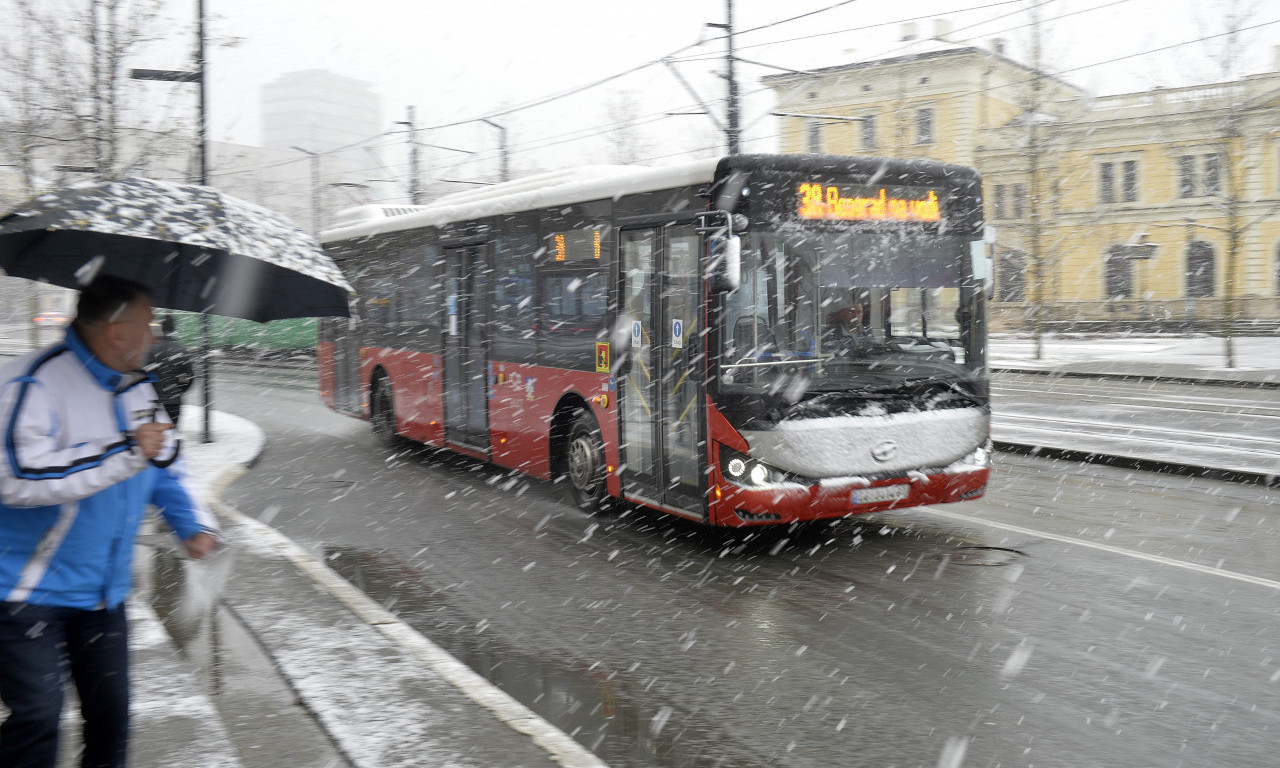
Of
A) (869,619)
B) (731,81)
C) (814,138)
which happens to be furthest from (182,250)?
(814,138)

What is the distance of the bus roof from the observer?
27.2 ft

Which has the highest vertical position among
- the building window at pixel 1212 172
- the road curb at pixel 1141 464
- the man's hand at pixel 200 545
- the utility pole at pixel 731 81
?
the building window at pixel 1212 172

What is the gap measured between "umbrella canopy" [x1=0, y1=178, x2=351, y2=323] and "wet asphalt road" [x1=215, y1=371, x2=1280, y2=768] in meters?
2.14

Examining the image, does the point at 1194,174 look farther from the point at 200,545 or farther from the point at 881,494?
the point at 200,545

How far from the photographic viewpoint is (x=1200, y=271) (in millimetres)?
50719

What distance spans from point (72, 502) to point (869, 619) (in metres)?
4.42

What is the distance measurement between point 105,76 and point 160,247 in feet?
40.3

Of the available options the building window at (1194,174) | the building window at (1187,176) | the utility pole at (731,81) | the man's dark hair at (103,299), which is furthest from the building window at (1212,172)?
the man's dark hair at (103,299)

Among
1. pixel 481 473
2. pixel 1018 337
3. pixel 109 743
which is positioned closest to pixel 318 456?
pixel 481 473

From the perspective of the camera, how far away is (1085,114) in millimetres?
52906

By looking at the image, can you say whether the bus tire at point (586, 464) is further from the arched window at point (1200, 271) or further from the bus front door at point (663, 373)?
the arched window at point (1200, 271)

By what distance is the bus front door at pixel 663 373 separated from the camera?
786 centimetres

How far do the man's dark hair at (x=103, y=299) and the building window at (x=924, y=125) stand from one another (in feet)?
197

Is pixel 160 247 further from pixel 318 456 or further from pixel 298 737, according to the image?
pixel 318 456
